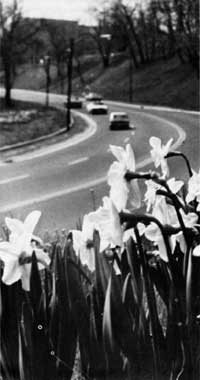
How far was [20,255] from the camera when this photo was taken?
248 centimetres

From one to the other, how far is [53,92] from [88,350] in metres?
89.7

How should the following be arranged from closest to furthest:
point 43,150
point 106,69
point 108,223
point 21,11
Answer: point 108,223, point 43,150, point 21,11, point 106,69

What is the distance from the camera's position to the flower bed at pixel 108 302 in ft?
8.01

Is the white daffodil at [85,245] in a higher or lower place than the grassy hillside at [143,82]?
higher

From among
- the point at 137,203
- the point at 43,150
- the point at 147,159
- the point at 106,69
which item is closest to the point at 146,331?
the point at 137,203

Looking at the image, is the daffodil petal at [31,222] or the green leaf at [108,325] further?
the daffodil petal at [31,222]

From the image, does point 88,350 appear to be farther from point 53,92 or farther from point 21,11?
point 53,92

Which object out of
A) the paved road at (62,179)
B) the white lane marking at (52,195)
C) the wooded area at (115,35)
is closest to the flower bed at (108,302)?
the paved road at (62,179)

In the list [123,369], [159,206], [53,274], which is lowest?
[123,369]

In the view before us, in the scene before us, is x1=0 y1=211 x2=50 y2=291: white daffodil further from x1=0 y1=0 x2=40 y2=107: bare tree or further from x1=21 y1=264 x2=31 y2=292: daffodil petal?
x1=0 y1=0 x2=40 y2=107: bare tree

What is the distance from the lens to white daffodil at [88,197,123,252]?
2.25m

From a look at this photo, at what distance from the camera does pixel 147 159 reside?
18.6 meters

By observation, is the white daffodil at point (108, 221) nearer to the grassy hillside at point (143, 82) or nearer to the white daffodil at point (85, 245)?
the white daffodil at point (85, 245)

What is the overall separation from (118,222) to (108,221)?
0.08 m
